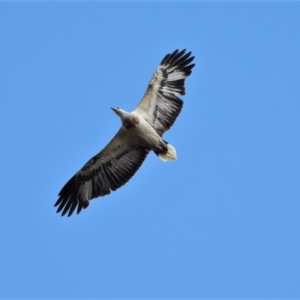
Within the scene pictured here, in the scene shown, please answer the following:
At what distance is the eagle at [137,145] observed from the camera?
1864 centimetres

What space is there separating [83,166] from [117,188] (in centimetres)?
121

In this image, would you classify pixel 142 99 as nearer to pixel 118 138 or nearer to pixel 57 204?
pixel 118 138

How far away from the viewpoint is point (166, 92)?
62.7ft

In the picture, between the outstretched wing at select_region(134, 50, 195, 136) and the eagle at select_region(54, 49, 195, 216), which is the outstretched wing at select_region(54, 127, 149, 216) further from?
the outstretched wing at select_region(134, 50, 195, 136)

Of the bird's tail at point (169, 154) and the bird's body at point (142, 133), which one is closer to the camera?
the bird's body at point (142, 133)

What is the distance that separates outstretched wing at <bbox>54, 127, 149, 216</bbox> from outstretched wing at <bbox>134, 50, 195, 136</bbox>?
0.90m

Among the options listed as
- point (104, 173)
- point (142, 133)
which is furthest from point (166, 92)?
point (104, 173)

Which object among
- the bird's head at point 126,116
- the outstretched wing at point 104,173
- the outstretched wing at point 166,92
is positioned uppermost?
the outstretched wing at point 166,92

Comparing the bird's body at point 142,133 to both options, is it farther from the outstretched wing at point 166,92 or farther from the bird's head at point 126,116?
the outstretched wing at point 166,92

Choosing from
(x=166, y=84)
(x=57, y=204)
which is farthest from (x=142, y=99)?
(x=57, y=204)

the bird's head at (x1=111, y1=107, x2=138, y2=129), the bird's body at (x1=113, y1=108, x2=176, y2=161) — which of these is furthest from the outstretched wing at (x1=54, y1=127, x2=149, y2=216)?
the bird's head at (x1=111, y1=107, x2=138, y2=129)

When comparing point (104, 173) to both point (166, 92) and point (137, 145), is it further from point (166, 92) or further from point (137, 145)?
point (166, 92)

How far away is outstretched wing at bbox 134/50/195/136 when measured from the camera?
746 inches

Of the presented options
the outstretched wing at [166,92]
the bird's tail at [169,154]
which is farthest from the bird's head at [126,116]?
the bird's tail at [169,154]
